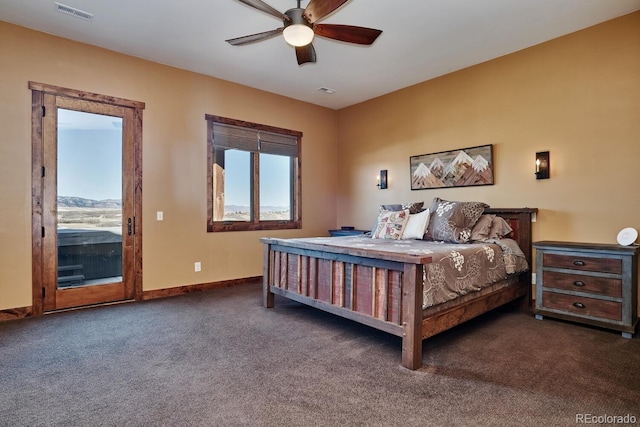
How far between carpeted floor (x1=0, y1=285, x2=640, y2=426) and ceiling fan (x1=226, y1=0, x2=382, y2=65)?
2.54m

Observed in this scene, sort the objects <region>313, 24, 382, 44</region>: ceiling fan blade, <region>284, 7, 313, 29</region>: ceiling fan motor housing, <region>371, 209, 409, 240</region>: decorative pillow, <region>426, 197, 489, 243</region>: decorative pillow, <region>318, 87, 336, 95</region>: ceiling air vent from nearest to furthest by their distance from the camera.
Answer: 1. <region>284, 7, 313, 29</region>: ceiling fan motor housing
2. <region>313, 24, 382, 44</region>: ceiling fan blade
3. <region>426, 197, 489, 243</region>: decorative pillow
4. <region>371, 209, 409, 240</region>: decorative pillow
5. <region>318, 87, 336, 95</region>: ceiling air vent

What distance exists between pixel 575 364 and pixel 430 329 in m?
1.03

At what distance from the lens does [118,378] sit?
2.19 metres

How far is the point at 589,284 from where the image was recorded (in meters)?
3.10

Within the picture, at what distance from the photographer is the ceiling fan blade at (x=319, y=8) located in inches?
97.0

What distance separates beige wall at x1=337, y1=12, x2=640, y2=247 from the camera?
10.8ft

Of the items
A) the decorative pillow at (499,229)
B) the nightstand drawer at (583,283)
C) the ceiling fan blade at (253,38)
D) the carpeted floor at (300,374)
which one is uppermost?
the ceiling fan blade at (253,38)

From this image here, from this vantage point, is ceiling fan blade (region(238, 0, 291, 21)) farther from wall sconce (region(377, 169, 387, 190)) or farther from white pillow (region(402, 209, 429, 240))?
wall sconce (region(377, 169, 387, 190))

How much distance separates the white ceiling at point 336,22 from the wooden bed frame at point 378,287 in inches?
78.8

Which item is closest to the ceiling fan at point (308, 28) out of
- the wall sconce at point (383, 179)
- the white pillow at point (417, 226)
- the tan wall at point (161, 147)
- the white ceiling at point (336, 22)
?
the white ceiling at point (336, 22)

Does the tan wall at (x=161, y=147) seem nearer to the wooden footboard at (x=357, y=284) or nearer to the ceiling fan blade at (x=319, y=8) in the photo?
the wooden footboard at (x=357, y=284)

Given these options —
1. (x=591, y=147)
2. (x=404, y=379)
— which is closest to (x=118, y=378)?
(x=404, y=379)

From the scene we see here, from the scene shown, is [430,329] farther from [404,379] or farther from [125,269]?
[125,269]

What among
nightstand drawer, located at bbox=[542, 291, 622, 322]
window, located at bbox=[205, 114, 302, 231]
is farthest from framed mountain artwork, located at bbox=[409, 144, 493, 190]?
window, located at bbox=[205, 114, 302, 231]
